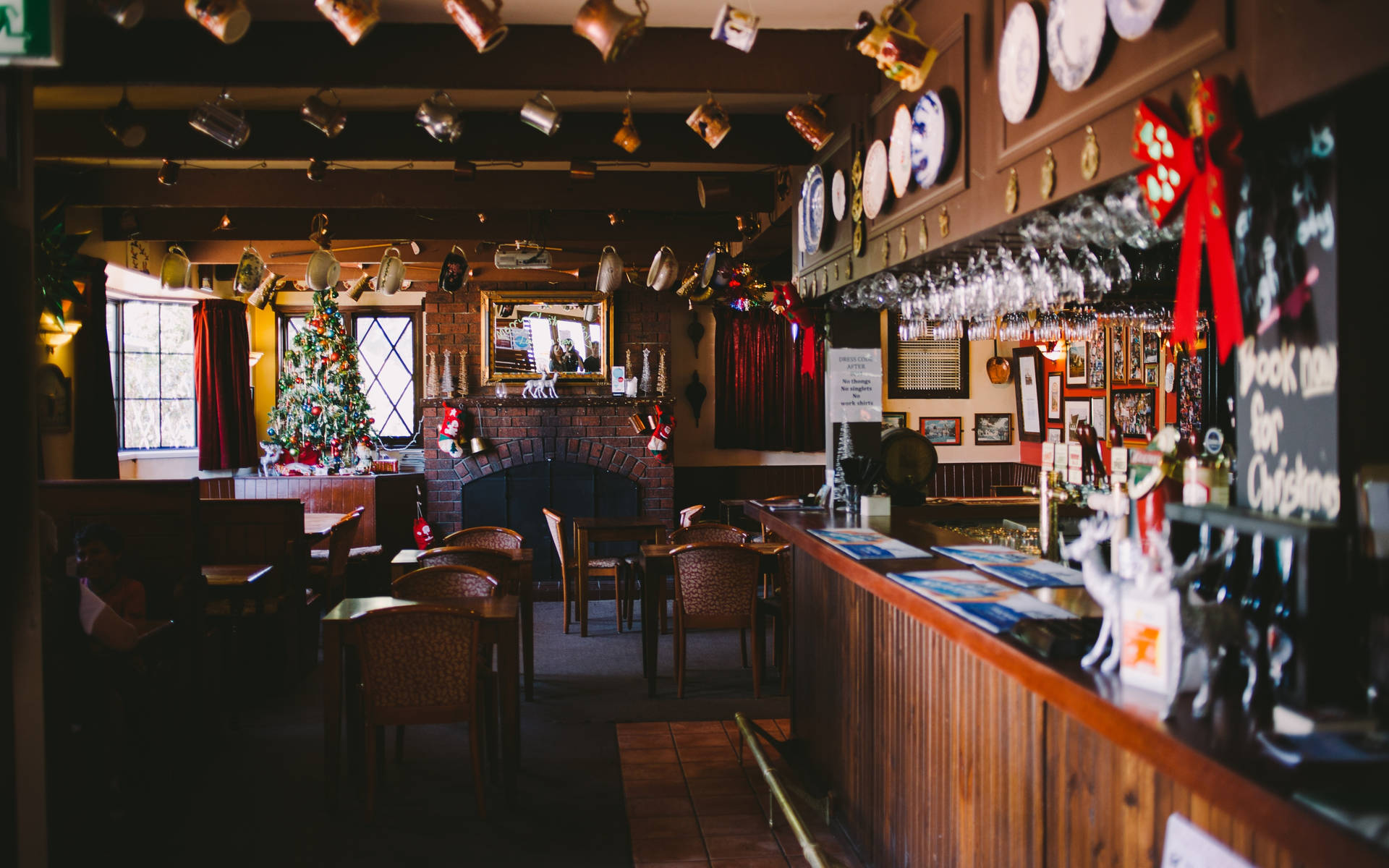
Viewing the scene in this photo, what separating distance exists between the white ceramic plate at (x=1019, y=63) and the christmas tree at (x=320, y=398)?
7.40m

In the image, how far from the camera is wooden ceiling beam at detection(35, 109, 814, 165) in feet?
15.6

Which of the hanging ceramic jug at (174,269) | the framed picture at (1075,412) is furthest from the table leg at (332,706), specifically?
the framed picture at (1075,412)

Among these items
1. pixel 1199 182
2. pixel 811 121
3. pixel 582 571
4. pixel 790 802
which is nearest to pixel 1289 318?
pixel 1199 182

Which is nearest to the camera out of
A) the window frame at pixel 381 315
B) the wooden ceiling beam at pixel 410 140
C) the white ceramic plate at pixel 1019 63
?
the white ceramic plate at pixel 1019 63

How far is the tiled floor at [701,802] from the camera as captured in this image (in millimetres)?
3248

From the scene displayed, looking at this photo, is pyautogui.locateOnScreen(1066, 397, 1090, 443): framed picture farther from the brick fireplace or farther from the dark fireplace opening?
the dark fireplace opening

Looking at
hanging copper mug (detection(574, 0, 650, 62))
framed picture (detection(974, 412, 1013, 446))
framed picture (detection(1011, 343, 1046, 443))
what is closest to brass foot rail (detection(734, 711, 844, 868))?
hanging copper mug (detection(574, 0, 650, 62))

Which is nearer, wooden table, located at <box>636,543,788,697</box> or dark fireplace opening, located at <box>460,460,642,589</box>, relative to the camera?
wooden table, located at <box>636,543,788,697</box>

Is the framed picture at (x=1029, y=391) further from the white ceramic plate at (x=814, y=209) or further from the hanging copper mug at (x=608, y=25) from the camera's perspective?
the hanging copper mug at (x=608, y=25)

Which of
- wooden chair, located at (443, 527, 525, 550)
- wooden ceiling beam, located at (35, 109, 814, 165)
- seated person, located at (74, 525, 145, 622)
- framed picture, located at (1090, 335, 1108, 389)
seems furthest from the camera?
framed picture, located at (1090, 335, 1108, 389)

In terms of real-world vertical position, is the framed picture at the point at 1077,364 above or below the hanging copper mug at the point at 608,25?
below

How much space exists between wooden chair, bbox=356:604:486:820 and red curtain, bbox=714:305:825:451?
19.5 ft

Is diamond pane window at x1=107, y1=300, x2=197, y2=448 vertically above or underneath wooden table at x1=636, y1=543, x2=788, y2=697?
above

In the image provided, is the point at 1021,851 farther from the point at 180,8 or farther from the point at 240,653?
the point at 240,653
